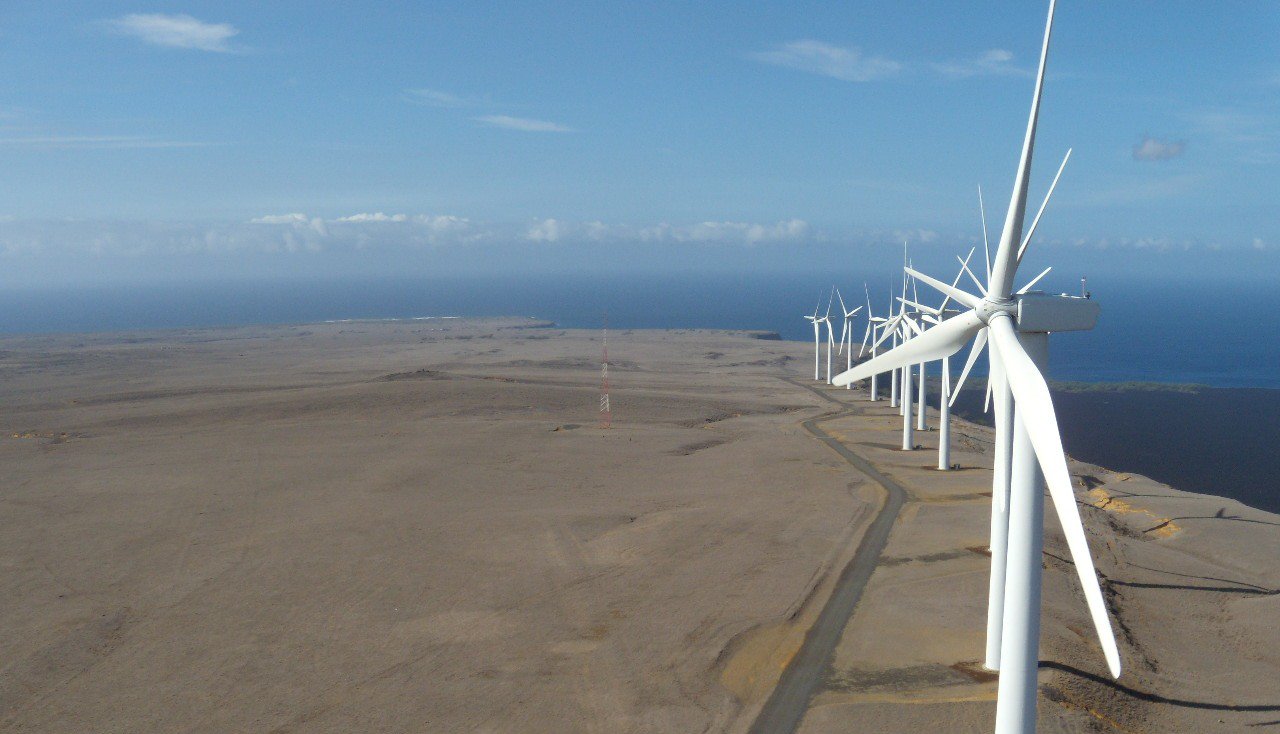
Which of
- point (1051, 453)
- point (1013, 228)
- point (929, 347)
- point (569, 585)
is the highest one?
point (1013, 228)

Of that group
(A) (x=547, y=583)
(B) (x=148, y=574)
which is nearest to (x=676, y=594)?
(A) (x=547, y=583)

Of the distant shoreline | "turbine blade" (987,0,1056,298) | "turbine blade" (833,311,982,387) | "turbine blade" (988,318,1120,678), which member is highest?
"turbine blade" (987,0,1056,298)

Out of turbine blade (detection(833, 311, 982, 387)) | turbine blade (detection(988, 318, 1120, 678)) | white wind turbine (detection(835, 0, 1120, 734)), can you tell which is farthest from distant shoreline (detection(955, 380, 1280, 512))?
turbine blade (detection(988, 318, 1120, 678))

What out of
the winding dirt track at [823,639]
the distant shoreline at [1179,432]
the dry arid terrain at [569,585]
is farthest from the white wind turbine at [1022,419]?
the distant shoreline at [1179,432]

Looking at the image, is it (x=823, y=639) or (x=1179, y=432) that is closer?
(x=823, y=639)

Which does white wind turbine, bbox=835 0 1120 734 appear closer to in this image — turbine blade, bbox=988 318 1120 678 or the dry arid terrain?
turbine blade, bbox=988 318 1120 678

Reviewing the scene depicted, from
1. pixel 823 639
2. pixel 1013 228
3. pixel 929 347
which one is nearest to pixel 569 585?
pixel 823 639

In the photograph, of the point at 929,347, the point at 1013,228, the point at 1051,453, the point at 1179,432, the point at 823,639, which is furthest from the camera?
the point at 1179,432

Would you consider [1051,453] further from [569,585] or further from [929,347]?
[569,585]
